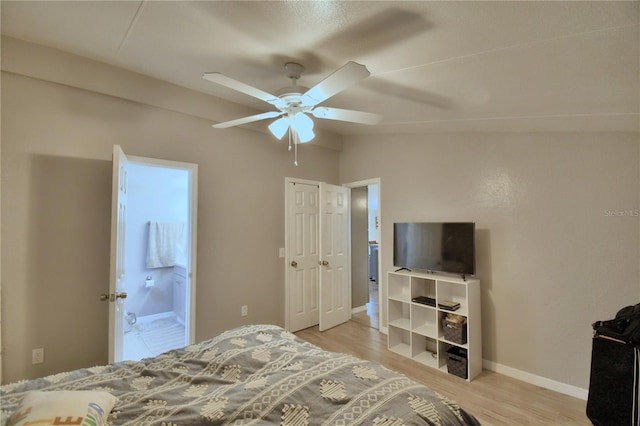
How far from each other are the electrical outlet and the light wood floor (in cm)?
267

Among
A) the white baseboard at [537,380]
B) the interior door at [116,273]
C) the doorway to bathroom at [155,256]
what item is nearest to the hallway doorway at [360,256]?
the white baseboard at [537,380]

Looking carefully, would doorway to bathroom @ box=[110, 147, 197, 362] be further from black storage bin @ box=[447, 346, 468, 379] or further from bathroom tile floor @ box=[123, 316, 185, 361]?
black storage bin @ box=[447, 346, 468, 379]

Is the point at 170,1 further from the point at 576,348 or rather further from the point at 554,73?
the point at 576,348

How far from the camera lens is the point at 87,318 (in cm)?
249

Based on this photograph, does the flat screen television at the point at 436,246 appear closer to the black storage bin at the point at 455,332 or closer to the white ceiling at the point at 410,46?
the black storage bin at the point at 455,332

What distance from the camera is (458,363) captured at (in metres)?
2.81

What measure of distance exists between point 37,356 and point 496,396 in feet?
12.4

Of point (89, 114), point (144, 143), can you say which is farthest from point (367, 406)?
point (89, 114)

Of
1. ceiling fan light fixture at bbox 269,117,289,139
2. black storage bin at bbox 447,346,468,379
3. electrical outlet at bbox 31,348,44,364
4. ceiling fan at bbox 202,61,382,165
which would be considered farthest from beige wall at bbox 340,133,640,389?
electrical outlet at bbox 31,348,44,364

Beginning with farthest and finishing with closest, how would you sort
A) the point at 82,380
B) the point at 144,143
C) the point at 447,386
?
the point at 144,143, the point at 447,386, the point at 82,380

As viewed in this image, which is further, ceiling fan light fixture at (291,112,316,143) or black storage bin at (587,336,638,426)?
ceiling fan light fixture at (291,112,316,143)

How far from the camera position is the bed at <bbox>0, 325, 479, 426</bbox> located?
3.97 feet

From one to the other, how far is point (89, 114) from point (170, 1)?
1.48 meters

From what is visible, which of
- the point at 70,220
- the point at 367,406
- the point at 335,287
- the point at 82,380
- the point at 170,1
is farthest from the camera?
the point at 335,287
